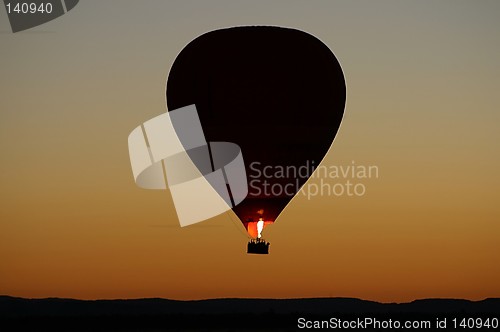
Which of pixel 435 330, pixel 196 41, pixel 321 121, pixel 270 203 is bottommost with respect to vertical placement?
pixel 435 330

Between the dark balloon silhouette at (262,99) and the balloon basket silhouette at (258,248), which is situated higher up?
the dark balloon silhouette at (262,99)

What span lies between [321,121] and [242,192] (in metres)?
3.01

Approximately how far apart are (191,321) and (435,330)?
12.4 m

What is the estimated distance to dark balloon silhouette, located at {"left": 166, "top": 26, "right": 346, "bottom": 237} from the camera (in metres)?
33.1

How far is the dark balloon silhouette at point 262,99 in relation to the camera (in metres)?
33.1

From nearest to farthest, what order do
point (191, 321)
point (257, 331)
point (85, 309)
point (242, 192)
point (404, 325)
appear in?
point (242, 192), point (257, 331), point (404, 325), point (191, 321), point (85, 309)

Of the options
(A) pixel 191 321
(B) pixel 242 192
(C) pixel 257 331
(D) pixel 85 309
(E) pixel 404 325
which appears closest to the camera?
(B) pixel 242 192

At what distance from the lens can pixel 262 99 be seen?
33.2 metres

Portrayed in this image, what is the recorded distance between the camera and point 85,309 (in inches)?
3787

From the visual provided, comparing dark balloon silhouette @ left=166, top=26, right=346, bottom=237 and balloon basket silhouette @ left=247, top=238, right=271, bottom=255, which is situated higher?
dark balloon silhouette @ left=166, top=26, right=346, bottom=237

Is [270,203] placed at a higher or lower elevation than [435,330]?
higher

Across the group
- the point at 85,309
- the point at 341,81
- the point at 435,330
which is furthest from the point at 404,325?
the point at 85,309

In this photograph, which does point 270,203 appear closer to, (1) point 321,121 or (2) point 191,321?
(1) point 321,121

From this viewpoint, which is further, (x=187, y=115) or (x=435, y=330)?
(x=435, y=330)
